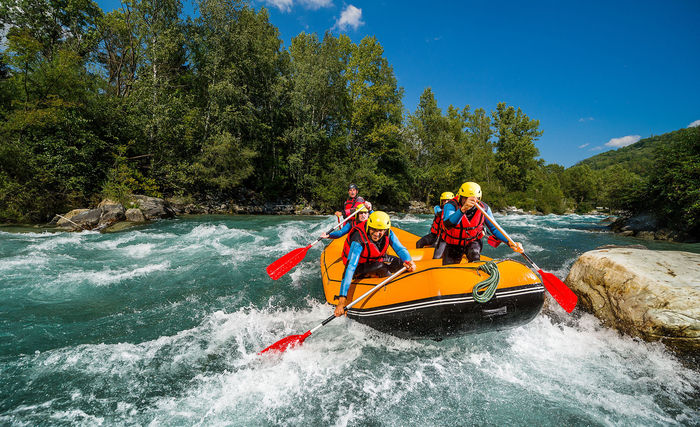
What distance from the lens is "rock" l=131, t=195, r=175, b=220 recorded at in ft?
39.3

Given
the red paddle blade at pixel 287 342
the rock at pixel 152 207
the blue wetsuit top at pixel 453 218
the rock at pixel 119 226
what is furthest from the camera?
the rock at pixel 152 207

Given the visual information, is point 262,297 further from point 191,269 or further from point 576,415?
point 576,415

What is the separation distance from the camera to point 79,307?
13.3ft

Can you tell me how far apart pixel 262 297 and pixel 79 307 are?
256 centimetres

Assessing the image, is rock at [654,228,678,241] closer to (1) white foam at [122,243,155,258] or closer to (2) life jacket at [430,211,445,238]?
(2) life jacket at [430,211,445,238]

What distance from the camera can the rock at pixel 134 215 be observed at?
1083 centimetres

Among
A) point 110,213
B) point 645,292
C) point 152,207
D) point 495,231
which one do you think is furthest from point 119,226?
point 645,292

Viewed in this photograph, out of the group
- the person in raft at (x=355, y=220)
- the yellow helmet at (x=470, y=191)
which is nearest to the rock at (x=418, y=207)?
the person in raft at (x=355, y=220)

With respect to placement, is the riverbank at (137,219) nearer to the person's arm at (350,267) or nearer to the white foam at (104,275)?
the white foam at (104,275)

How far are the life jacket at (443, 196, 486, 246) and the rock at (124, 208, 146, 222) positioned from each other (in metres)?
12.0

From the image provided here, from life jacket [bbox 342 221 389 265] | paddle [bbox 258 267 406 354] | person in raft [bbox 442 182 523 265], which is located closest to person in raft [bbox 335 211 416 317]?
life jacket [bbox 342 221 389 265]

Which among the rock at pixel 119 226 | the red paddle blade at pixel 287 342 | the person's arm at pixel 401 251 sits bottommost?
the red paddle blade at pixel 287 342

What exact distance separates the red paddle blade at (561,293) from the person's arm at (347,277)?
2.34 m

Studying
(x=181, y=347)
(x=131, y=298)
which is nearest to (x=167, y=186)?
(x=131, y=298)
